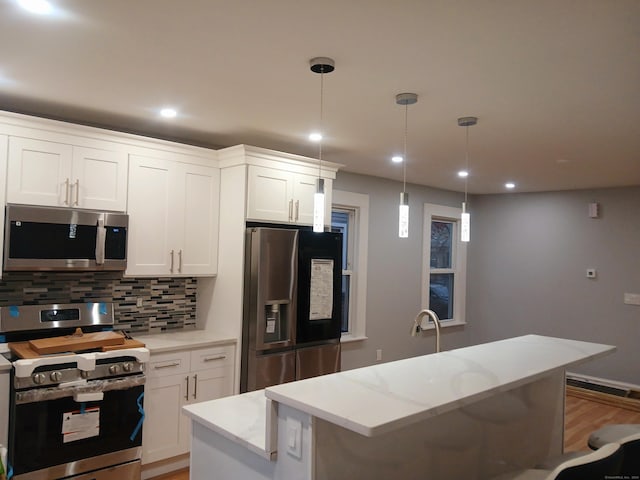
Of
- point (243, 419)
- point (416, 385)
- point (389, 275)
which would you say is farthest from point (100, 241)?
point (389, 275)

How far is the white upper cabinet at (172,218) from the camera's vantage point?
335cm

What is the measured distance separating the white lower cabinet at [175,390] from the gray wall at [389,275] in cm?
190

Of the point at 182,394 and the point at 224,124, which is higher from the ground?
the point at 224,124

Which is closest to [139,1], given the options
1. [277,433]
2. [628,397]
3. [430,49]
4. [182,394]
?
[430,49]

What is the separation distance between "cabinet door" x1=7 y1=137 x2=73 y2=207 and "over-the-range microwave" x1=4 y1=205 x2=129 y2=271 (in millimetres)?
63

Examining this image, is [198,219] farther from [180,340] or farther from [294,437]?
[294,437]

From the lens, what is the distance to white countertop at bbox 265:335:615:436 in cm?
137

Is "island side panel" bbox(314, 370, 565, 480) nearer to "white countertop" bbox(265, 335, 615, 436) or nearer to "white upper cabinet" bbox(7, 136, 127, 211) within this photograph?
"white countertop" bbox(265, 335, 615, 436)

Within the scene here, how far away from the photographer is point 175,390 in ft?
10.8

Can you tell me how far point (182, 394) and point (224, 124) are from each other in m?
1.84

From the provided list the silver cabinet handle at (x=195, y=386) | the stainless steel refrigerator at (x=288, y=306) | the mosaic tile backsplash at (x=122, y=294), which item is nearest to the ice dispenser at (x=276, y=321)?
the stainless steel refrigerator at (x=288, y=306)

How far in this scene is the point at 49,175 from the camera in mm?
2973

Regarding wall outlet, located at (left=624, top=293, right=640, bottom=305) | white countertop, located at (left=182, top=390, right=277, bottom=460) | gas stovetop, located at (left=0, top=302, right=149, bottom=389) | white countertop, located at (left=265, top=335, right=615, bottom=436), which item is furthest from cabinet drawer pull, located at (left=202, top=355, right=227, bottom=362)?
wall outlet, located at (left=624, top=293, right=640, bottom=305)

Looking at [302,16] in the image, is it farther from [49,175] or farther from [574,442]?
[574,442]
